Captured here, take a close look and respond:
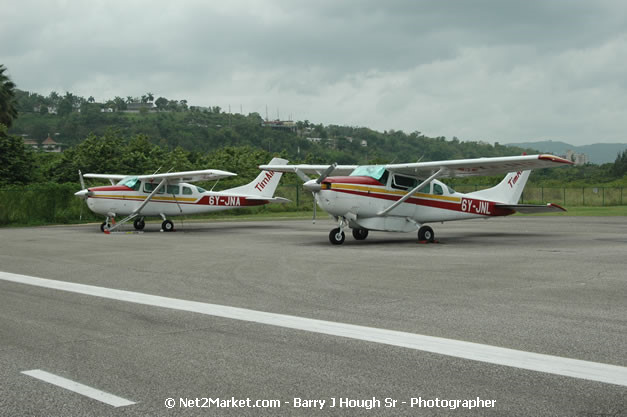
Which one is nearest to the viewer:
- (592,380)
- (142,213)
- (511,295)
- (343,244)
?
(592,380)

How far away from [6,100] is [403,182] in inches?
1730

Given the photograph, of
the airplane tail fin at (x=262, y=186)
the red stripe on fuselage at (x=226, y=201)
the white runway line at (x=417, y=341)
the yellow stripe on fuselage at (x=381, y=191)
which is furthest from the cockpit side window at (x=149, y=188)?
the white runway line at (x=417, y=341)

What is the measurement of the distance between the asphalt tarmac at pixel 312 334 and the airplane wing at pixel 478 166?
13.9 feet

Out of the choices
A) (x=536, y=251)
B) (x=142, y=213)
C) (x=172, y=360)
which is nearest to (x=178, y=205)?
(x=142, y=213)

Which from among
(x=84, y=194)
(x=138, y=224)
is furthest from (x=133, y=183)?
(x=84, y=194)

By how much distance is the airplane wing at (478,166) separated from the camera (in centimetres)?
1686

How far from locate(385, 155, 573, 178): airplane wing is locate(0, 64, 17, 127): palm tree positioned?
42.6m

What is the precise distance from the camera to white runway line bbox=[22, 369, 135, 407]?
4105mm

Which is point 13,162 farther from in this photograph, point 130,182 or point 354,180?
point 354,180

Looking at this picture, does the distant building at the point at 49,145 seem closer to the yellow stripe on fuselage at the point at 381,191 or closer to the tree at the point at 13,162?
the tree at the point at 13,162

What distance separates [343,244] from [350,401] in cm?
1374

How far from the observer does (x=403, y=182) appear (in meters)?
19.2

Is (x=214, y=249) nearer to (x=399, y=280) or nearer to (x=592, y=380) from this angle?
(x=399, y=280)

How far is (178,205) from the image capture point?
2655cm
